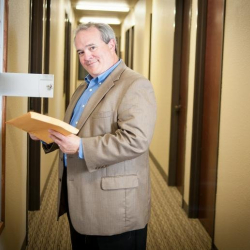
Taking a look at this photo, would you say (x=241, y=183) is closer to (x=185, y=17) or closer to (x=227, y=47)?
(x=227, y=47)

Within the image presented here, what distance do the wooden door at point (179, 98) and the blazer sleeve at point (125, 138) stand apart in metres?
2.16

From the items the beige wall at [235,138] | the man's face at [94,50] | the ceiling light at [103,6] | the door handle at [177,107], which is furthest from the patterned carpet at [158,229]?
the ceiling light at [103,6]

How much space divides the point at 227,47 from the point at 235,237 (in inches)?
43.8

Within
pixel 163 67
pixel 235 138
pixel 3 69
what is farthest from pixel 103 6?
pixel 3 69

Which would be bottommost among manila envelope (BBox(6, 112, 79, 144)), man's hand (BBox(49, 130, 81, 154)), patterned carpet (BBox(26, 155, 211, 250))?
patterned carpet (BBox(26, 155, 211, 250))

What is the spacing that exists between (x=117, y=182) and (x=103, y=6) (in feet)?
21.5

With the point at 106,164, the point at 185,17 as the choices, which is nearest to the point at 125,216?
the point at 106,164

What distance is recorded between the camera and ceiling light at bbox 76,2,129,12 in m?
6.84

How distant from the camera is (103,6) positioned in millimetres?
7105

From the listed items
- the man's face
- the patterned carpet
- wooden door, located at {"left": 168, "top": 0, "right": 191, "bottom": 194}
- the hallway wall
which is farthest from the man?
wooden door, located at {"left": 168, "top": 0, "right": 191, "bottom": 194}

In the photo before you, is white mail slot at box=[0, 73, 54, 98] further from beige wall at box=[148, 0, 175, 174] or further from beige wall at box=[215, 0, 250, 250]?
beige wall at box=[148, 0, 175, 174]

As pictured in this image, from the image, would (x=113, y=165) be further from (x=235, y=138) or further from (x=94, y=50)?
(x=235, y=138)

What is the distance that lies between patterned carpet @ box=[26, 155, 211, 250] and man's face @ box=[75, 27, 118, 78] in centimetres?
138

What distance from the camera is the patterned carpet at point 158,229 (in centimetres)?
220
